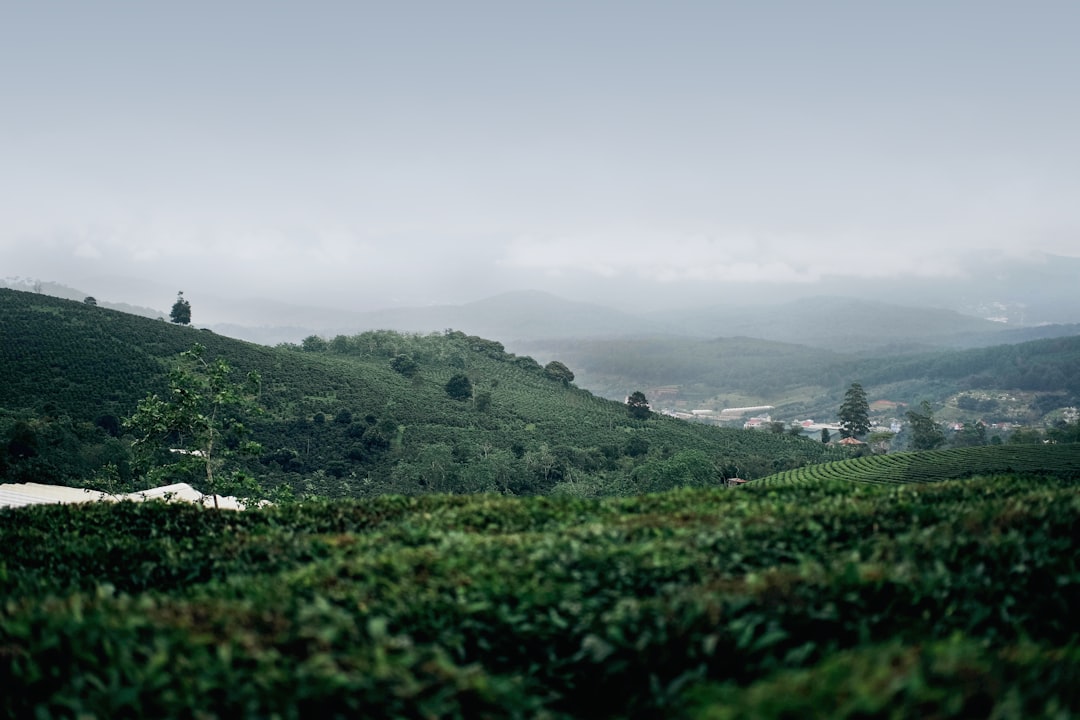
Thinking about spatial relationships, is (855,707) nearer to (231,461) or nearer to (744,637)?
(744,637)

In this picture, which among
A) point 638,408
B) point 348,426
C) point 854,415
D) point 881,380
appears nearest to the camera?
point 348,426

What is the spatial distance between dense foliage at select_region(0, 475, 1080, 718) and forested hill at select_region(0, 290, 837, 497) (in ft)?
89.0

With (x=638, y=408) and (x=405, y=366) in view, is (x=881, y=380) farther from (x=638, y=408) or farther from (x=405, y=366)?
(x=405, y=366)

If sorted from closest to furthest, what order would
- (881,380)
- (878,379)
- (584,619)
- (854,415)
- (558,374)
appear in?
(584,619) → (558,374) → (854,415) → (881,380) → (878,379)

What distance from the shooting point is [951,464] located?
31.5 m

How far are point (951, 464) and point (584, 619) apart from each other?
3282 cm

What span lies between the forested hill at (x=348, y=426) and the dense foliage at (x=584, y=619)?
2713 cm

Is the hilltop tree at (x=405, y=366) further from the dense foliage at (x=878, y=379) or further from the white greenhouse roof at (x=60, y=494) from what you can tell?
the dense foliage at (x=878, y=379)

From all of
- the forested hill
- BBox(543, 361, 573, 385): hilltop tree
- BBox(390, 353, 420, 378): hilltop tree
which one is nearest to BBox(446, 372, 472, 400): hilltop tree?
the forested hill

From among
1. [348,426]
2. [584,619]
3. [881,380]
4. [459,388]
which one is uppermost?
[584,619]

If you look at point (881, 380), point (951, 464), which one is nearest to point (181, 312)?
point (951, 464)

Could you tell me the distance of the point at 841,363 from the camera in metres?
180

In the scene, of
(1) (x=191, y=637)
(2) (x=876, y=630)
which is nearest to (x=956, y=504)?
(2) (x=876, y=630)

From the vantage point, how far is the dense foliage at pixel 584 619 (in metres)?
3.43
